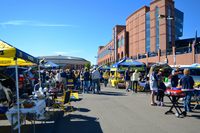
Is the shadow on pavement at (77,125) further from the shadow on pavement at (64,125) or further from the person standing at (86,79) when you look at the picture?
the person standing at (86,79)

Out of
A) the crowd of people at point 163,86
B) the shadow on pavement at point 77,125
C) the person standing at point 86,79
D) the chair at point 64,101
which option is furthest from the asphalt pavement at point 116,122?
the person standing at point 86,79

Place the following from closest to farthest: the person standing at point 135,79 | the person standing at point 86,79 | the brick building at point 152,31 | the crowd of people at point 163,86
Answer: the crowd of people at point 163,86 < the person standing at point 86,79 < the person standing at point 135,79 < the brick building at point 152,31

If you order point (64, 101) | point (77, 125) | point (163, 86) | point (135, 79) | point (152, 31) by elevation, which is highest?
point (152, 31)

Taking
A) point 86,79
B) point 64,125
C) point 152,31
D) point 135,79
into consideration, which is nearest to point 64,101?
point 64,125

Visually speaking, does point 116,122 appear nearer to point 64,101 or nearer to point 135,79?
point 64,101

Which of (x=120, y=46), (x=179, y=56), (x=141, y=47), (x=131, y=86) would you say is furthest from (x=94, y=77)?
(x=120, y=46)

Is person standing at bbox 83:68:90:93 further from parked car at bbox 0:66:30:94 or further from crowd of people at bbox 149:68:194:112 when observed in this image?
crowd of people at bbox 149:68:194:112

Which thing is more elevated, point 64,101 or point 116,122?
point 64,101

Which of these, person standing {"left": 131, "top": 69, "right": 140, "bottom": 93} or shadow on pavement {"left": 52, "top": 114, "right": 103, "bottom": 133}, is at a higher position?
person standing {"left": 131, "top": 69, "right": 140, "bottom": 93}

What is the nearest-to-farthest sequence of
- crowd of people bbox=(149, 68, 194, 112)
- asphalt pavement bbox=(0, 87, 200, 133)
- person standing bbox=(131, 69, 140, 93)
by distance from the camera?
asphalt pavement bbox=(0, 87, 200, 133) < crowd of people bbox=(149, 68, 194, 112) < person standing bbox=(131, 69, 140, 93)

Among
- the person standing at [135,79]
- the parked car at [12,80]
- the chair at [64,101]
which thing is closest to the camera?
the chair at [64,101]

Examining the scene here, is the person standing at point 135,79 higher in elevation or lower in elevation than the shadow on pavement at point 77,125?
higher

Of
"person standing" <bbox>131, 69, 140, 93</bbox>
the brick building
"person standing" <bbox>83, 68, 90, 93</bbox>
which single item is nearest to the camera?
"person standing" <bbox>83, 68, 90, 93</bbox>

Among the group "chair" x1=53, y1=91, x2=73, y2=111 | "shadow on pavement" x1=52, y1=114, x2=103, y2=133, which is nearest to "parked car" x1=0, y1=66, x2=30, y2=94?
"chair" x1=53, y1=91, x2=73, y2=111
